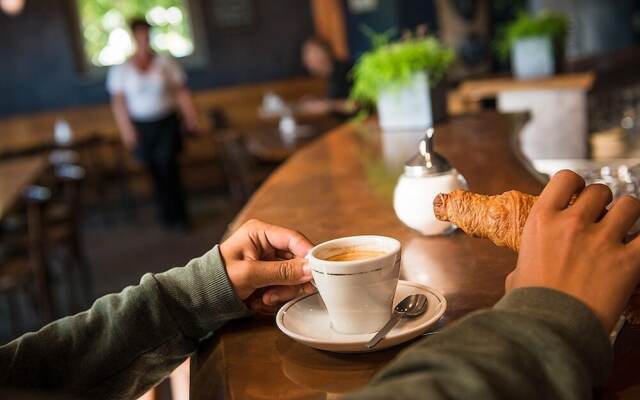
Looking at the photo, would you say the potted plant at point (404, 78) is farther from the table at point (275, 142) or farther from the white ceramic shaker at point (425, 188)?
the white ceramic shaker at point (425, 188)

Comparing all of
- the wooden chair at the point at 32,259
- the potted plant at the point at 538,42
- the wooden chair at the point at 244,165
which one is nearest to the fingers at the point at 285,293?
the wooden chair at the point at 32,259

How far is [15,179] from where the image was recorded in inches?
199

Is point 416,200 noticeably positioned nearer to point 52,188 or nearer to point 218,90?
point 52,188

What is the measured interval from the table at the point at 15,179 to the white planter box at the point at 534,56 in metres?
2.89

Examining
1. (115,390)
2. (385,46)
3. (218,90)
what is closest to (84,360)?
(115,390)

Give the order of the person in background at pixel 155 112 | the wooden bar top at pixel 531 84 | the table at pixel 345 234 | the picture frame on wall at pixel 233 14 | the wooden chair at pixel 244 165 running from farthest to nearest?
1. the picture frame on wall at pixel 233 14
2. the person in background at pixel 155 112
3. the wooden chair at pixel 244 165
4. the wooden bar top at pixel 531 84
5. the table at pixel 345 234

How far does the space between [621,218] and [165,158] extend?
7.08 m

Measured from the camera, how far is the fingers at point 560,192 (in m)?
0.89

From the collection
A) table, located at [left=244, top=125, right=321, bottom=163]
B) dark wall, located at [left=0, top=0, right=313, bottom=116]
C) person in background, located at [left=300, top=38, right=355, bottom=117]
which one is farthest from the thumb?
dark wall, located at [left=0, top=0, right=313, bottom=116]

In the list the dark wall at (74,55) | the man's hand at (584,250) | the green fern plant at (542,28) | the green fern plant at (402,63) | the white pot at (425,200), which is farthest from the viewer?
the dark wall at (74,55)

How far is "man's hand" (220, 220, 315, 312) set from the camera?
1.18 meters

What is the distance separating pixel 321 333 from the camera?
3.46 ft

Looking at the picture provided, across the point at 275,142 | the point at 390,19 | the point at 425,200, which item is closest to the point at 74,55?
the point at 390,19

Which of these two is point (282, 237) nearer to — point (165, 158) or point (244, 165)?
point (244, 165)
